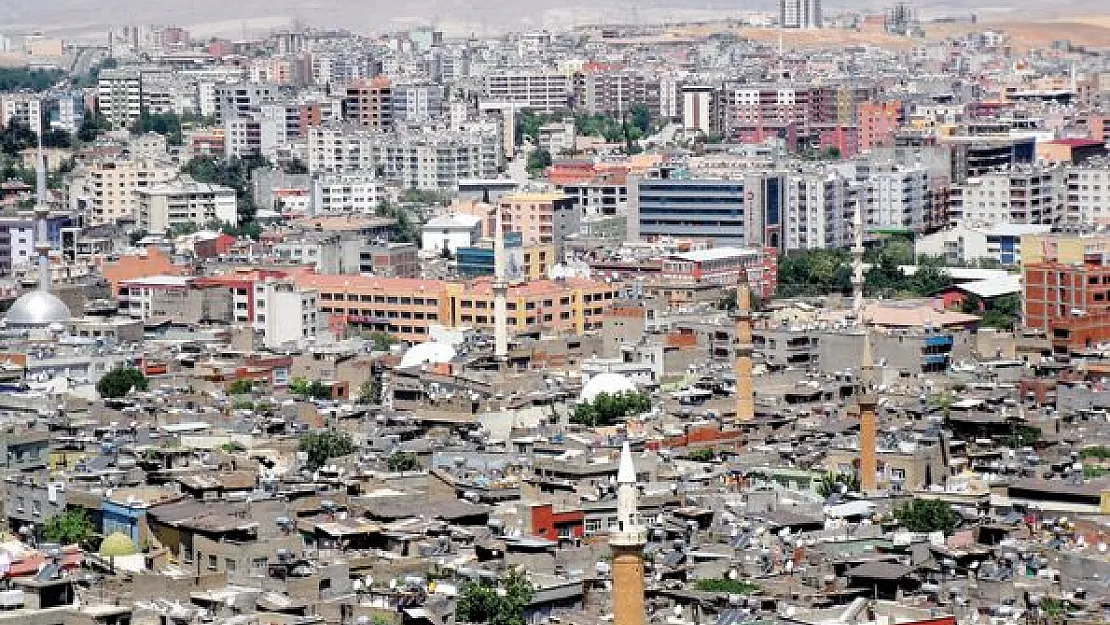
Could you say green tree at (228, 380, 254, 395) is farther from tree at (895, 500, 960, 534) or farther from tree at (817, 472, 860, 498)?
tree at (895, 500, 960, 534)

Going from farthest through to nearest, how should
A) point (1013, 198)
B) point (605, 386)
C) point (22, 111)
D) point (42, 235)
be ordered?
point (22, 111)
point (1013, 198)
point (42, 235)
point (605, 386)

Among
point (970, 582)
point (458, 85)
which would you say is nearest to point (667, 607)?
point (970, 582)

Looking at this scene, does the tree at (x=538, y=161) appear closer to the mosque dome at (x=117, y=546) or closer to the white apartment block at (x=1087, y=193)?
the white apartment block at (x=1087, y=193)

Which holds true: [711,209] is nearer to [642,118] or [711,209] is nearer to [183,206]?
[183,206]

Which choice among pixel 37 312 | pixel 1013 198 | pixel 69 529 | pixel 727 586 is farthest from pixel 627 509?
pixel 1013 198

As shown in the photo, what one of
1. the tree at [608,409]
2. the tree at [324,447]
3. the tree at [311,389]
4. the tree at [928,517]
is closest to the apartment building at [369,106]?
the tree at [311,389]

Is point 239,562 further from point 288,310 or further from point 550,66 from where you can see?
point 550,66

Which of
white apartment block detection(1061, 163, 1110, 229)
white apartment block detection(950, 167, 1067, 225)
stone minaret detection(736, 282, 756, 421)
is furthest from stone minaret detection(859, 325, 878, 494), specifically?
white apartment block detection(1061, 163, 1110, 229)
